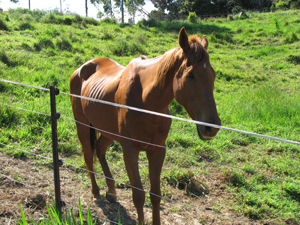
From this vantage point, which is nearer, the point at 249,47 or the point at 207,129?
the point at 207,129

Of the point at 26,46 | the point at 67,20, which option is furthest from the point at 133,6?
the point at 26,46

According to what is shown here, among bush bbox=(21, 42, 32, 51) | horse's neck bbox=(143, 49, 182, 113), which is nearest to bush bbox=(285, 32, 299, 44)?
bush bbox=(21, 42, 32, 51)

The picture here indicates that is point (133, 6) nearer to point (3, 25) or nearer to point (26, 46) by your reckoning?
point (3, 25)

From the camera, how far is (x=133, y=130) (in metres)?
2.51

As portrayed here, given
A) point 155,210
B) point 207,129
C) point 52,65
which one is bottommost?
point 155,210

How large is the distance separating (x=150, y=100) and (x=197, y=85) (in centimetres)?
60

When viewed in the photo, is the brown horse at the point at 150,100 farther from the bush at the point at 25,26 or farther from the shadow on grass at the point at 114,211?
the bush at the point at 25,26

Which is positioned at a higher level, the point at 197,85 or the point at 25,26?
the point at 25,26

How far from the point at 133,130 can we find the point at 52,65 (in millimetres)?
6733

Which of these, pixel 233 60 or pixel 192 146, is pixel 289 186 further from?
pixel 233 60

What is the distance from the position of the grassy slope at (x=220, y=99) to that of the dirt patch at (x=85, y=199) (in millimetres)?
254

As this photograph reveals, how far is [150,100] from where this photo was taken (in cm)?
242

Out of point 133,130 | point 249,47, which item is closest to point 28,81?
point 133,130

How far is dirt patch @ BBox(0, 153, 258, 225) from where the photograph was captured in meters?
2.95
